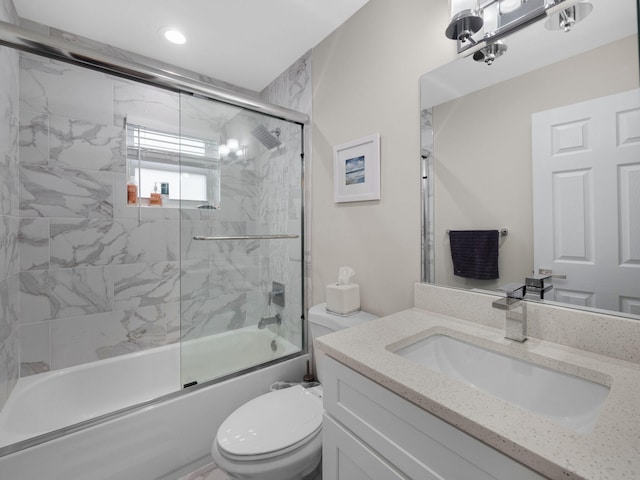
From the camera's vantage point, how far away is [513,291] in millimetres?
905

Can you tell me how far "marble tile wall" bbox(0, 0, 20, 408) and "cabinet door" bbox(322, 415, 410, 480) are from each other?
1632mm

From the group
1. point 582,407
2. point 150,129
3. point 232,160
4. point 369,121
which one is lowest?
point 582,407

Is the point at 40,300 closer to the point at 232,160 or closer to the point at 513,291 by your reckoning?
the point at 232,160

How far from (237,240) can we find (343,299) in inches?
28.7

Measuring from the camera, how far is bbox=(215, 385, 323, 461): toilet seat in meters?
1.08

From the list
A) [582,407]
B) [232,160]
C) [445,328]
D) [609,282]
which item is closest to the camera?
[582,407]

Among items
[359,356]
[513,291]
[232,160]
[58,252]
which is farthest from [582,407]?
[58,252]

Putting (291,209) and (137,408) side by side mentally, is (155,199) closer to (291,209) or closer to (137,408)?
(291,209)

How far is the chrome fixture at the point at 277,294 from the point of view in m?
1.93

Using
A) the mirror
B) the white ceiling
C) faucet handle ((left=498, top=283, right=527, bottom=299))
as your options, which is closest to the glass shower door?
the white ceiling

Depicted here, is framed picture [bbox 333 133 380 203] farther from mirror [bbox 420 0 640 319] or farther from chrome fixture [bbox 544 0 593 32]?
chrome fixture [bbox 544 0 593 32]

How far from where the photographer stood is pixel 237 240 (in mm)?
1718

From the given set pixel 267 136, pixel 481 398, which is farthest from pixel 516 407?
pixel 267 136

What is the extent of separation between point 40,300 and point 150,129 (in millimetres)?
1282
